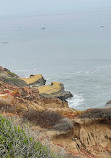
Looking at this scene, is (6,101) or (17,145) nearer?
(17,145)

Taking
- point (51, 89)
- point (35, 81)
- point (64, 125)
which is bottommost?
point (35, 81)

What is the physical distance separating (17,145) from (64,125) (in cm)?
874

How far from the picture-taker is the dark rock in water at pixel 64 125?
59.6 ft

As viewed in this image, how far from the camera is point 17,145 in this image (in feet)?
33.1

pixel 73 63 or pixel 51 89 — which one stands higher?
pixel 51 89

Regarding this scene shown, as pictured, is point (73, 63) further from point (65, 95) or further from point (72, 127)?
point (72, 127)

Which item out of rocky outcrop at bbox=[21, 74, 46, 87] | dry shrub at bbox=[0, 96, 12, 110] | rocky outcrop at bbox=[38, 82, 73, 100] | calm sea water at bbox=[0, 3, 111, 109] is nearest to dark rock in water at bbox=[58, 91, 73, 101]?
rocky outcrop at bbox=[38, 82, 73, 100]

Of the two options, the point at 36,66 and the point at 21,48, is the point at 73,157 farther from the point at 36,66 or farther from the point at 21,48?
the point at 21,48

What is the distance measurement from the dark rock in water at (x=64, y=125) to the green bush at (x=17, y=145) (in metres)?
6.95

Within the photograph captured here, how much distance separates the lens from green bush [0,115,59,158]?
9812 mm

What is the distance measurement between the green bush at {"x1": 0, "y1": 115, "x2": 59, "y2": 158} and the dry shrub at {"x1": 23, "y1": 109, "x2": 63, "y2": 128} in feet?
21.9

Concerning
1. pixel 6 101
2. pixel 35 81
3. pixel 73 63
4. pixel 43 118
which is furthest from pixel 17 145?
pixel 73 63

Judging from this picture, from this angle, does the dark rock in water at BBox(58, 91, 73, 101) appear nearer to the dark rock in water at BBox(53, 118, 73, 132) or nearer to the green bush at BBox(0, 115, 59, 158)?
the dark rock in water at BBox(53, 118, 73, 132)

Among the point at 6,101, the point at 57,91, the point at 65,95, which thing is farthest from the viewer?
the point at 57,91
